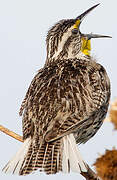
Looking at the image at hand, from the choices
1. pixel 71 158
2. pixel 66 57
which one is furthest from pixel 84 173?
pixel 66 57

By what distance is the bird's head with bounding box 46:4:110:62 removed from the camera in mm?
3457

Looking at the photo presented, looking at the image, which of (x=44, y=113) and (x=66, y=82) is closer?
(x=44, y=113)

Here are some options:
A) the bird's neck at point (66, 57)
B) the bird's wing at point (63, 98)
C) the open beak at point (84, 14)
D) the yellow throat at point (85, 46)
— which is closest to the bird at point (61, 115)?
the bird's wing at point (63, 98)

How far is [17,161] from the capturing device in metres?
2.32

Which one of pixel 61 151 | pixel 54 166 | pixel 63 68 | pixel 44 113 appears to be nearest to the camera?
pixel 54 166

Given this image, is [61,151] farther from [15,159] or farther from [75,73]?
[75,73]

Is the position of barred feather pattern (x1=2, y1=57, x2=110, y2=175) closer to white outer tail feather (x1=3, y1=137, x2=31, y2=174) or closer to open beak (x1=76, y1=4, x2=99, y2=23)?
white outer tail feather (x1=3, y1=137, x2=31, y2=174)

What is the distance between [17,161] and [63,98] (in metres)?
0.52

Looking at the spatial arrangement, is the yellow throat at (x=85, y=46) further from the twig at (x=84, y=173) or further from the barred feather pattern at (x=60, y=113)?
the twig at (x=84, y=173)

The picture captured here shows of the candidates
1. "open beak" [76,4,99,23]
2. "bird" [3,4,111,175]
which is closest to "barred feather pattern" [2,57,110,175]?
"bird" [3,4,111,175]

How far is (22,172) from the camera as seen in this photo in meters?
2.21

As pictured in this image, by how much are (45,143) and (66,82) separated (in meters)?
0.51

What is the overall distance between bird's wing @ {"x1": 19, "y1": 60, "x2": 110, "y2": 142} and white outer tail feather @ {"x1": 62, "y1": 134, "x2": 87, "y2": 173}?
64mm

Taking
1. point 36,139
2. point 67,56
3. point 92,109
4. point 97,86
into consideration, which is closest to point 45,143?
point 36,139
